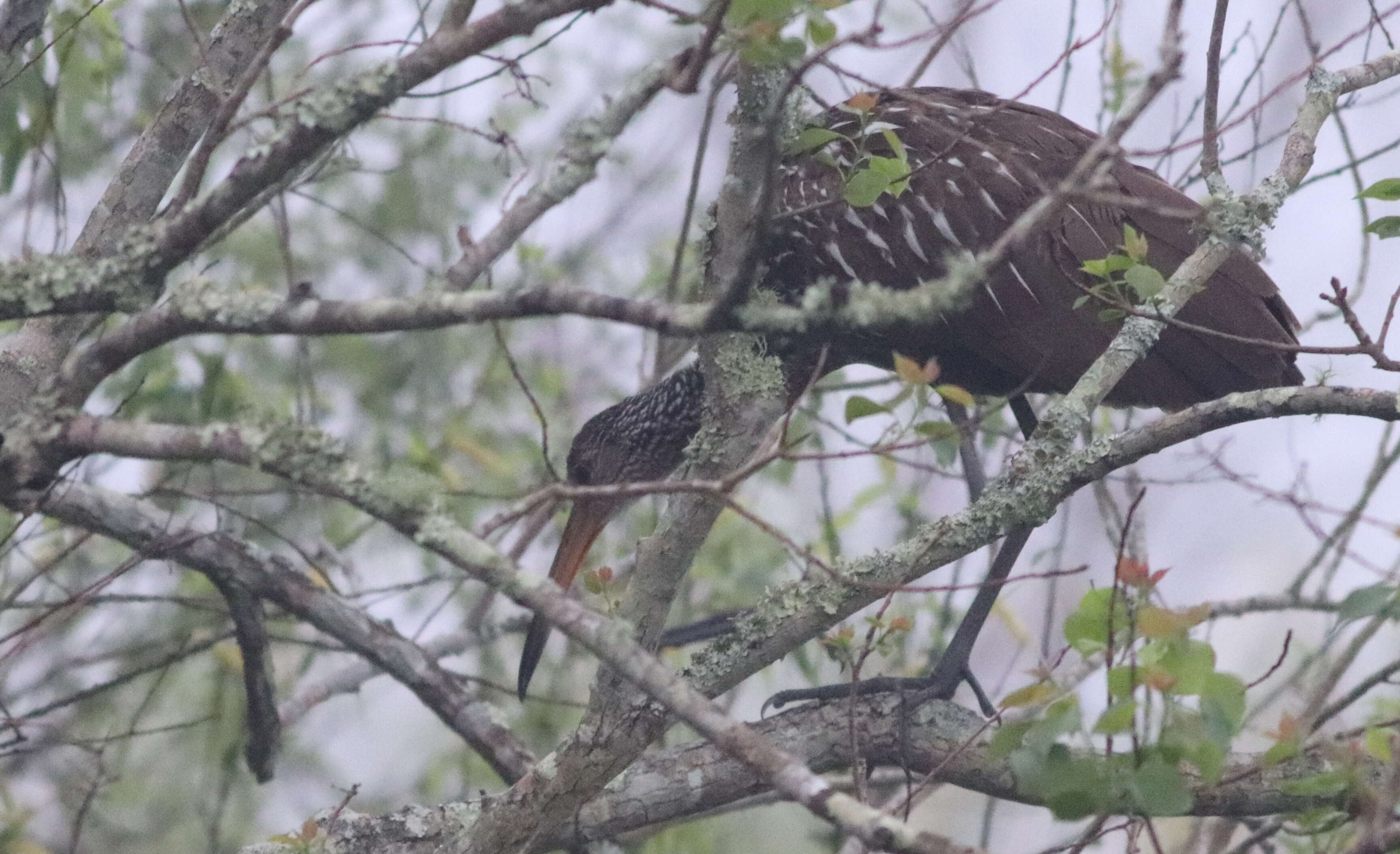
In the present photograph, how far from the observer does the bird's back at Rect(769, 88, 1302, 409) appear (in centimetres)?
342

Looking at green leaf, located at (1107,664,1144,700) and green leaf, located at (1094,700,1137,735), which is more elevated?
green leaf, located at (1107,664,1144,700)

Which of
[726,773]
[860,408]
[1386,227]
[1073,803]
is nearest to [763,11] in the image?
[860,408]

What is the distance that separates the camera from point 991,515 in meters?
2.44

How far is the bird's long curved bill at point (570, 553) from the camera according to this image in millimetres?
3824

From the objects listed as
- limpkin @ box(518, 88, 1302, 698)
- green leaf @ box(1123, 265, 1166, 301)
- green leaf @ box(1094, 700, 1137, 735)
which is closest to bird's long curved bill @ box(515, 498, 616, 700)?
limpkin @ box(518, 88, 1302, 698)

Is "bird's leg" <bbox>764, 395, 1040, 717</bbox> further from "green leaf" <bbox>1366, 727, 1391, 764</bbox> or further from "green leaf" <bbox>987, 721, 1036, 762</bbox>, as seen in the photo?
"green leaf" <bbox>1366, 727, 1391, 764</bbox>

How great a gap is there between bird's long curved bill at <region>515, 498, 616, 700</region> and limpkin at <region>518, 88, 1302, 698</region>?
0.17 metres

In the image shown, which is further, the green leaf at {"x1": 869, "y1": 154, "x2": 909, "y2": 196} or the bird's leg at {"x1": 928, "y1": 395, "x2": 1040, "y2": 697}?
the bird's leg at {"x1": 928, "y1": 395, "x2": 1040, "y2": 697}

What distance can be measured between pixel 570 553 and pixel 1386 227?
7.57 ft

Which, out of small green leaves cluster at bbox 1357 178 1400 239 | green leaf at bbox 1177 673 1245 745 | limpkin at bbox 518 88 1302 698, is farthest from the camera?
limpkin at bbox 518 88 1302 698

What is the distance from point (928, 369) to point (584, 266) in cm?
441

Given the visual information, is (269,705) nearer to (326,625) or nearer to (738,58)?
(326,625)

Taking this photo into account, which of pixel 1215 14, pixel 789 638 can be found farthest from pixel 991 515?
pixel 1215 14

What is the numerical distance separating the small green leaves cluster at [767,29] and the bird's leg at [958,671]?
147 cm
